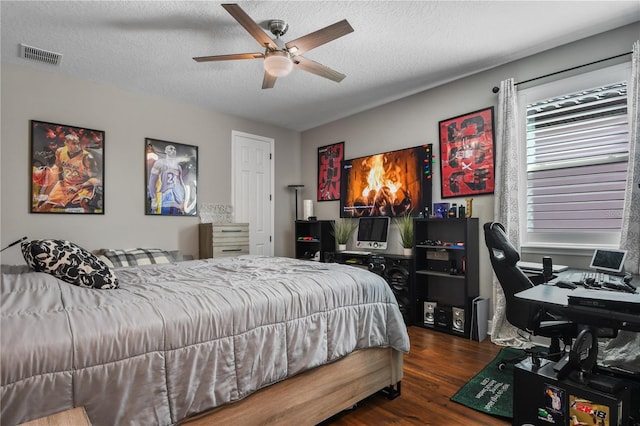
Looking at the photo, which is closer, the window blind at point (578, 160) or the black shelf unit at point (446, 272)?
the window blind at point (578, 160)

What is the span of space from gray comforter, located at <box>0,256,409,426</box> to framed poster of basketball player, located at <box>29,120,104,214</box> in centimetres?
225

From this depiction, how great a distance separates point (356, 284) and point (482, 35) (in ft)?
8.20

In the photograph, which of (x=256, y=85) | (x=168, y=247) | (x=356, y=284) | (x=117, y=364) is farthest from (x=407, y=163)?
(x=117, y=364)

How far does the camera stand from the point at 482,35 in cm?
286

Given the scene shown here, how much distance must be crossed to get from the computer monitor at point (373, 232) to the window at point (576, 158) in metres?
1.60

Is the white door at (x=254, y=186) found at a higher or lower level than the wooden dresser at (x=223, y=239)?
higher

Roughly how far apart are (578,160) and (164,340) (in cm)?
355

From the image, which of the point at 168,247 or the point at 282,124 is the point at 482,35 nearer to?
the point at 282,124

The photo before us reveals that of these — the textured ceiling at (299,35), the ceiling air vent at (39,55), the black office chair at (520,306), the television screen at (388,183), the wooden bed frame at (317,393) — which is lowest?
the wooden bed frame at (317,393)

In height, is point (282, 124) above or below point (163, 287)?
above

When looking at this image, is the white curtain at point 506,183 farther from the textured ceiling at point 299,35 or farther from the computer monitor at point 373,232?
the computer monitor at point 373,232

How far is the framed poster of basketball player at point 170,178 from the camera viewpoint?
4051 millimetres

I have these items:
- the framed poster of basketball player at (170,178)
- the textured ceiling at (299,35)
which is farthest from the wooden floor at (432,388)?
the framed poster of basketball player at (170,178)

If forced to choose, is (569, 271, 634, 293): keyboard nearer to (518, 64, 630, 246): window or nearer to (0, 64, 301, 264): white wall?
(518, 64, 630, 246): window
